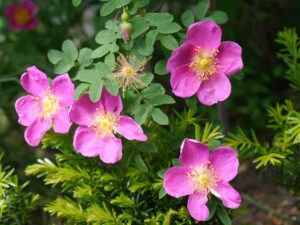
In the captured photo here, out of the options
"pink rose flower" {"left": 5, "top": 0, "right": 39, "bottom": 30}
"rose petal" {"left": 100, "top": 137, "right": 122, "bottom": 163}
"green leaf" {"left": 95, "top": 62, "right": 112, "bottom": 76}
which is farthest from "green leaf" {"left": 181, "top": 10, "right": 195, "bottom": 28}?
"pink rose flower" {"left": 5, "top": 0, "right": 39, "bottom": 30}

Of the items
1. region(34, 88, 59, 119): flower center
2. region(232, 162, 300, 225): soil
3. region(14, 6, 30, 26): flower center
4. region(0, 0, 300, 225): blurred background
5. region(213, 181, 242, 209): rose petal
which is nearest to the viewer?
region(213, 181, 242, 209): rose petal

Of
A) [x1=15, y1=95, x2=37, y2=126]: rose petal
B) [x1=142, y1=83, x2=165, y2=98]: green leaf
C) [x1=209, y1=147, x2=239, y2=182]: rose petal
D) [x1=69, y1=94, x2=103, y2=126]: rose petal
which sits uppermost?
[x1=142, y1=83, x2=165, y2=98]: green leaf

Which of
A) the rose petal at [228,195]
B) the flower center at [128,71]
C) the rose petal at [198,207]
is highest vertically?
the flower center at [128,71]

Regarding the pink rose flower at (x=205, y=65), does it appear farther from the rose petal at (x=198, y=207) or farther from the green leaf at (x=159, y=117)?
the rose petal at (x=198, y=207)

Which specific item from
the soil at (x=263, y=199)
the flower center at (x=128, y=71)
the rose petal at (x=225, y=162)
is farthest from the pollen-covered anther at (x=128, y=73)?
the soil at (x=263, y=199)

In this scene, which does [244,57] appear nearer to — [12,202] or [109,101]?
[109,101]

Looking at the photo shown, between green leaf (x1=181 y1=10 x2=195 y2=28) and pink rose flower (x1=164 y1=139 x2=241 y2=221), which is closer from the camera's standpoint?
pink rose flower (x1=164 y1=139 x2=241 y2=221)

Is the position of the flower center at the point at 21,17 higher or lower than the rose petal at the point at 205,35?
lower

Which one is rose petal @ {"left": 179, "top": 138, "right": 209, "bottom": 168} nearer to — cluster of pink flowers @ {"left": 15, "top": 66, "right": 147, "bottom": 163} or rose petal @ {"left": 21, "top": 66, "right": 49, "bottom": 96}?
cluster of pink flowers @ {"left": 15, "top": 66, "right": 147, "bottom": 163}
